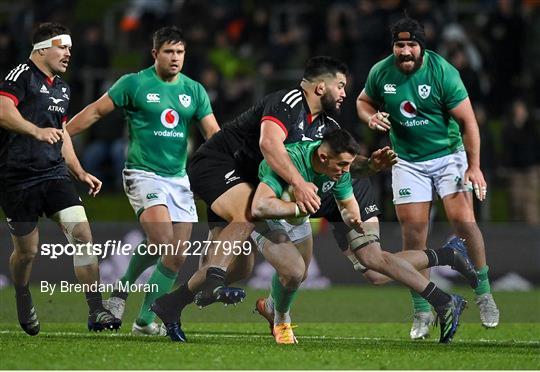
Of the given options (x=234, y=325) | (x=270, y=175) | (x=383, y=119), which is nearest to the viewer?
(x=270, y=175)

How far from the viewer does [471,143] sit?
35.8 feet

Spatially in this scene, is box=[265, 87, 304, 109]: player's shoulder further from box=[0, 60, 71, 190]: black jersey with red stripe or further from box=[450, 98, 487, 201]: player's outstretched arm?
box=[0, 60, 71, 190]: black jersey with red stripe

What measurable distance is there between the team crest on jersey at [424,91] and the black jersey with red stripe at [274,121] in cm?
93

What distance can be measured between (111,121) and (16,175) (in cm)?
848

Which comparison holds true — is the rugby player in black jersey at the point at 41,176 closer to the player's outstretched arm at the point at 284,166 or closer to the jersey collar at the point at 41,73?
the jersey collar at the point at 41,73

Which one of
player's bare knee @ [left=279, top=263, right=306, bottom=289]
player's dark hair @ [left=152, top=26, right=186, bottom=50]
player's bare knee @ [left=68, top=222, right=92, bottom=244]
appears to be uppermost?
player's dark hair @ [left=152, top=26, right=186, bottom=50]

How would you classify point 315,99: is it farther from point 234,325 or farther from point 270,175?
point 234,325

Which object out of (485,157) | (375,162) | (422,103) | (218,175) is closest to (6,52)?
(485,157)

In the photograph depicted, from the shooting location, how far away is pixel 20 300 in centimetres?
1071

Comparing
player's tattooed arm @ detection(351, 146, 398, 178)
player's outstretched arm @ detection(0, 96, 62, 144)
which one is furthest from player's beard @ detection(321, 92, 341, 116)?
player's outstretched arm @ detection(0, 96, 62, 144)

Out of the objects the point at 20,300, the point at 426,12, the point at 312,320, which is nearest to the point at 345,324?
the point at 312,320

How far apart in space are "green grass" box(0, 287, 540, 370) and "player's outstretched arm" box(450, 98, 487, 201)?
1.34 metres

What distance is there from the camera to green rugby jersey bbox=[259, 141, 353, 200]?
10.1 meters

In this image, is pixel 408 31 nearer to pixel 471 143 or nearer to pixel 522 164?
pixel 471 143
